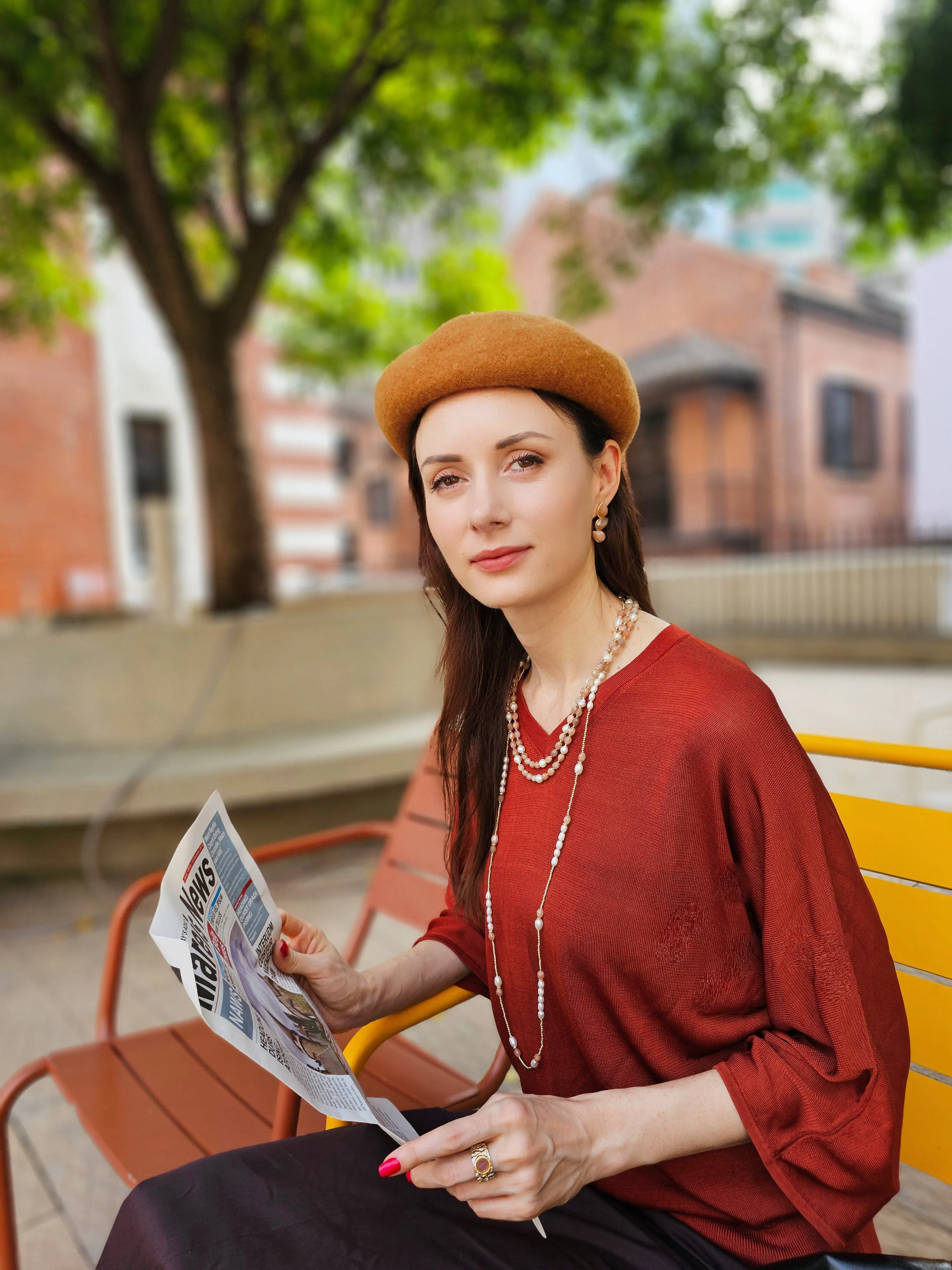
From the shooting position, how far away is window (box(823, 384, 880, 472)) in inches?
820

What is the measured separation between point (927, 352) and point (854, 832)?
15988 millimetres

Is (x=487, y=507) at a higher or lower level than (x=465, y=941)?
higher

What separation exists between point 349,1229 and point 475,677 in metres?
0.72

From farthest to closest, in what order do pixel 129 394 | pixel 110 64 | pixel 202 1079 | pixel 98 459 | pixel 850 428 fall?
pixel 850 428
pixel 129 394
pixel 98 459
pixel 110 64
pixel 202 1079

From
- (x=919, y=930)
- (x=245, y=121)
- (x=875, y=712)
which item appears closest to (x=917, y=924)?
(x=919, y=930)

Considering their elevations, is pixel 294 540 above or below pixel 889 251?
below

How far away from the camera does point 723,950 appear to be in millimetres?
1119

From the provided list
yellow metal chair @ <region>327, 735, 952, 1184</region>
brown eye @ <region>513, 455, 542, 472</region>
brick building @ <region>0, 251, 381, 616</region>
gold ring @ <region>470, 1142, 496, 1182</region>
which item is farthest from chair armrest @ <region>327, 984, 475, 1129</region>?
brick building @ <region>0, 251, 381, 616</region>

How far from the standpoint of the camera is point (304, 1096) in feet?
3.65

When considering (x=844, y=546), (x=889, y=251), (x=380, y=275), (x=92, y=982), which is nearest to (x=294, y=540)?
(x=380, y=275)

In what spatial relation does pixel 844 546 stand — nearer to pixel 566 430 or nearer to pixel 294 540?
Result: pixel 294 540

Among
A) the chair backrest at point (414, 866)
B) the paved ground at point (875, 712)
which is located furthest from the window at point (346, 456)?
the chair backrest at point (414, 866)

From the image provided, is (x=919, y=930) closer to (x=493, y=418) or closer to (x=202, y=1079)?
(x=493, y=418)

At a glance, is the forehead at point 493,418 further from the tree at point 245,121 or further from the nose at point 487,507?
the tree at point 245,121
